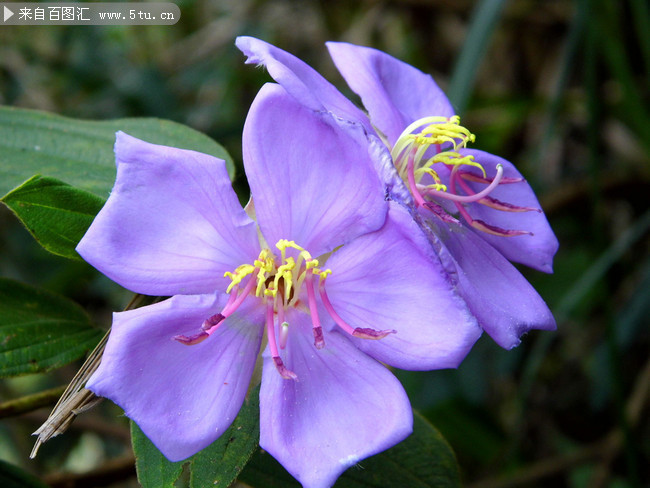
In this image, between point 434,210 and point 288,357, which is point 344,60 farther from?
point 288,357

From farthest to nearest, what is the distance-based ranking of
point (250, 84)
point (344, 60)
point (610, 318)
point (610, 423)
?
point (250, 84) < point (610, 423) < point (610, 318) < point (344, 60)

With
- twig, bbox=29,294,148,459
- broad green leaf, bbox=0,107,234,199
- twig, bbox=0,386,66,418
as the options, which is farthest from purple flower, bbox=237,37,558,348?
twig, bbox=0,386,66,418

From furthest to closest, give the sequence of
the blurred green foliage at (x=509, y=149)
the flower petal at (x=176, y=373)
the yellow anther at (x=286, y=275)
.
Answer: the blurred green foliage at (x=509, y=149)
the yellow anther at (x=286, y=275)
the flower petal at (x=176, y=373)

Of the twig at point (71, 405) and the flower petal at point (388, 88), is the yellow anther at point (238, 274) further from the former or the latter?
the flower petal at point (388, 88)

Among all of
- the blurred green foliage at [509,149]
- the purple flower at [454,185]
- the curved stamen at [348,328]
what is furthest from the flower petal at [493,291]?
the blurred green foliage at [509,149]

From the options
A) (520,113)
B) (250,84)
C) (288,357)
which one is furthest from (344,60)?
(250,84)

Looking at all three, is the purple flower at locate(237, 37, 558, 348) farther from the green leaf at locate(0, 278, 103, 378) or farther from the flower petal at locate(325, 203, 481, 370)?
the green leaf at locate(0, 278, 103, 378)

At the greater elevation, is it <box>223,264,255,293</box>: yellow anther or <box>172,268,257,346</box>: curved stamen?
<box>223,264,255,293</box>: yellow anther
